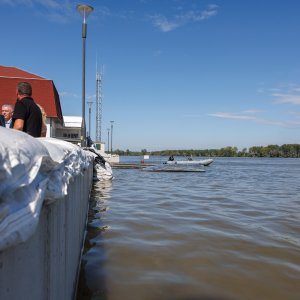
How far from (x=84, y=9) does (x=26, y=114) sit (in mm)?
11163

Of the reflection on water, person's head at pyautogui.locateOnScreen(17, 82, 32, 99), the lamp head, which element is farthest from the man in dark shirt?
the lamp head

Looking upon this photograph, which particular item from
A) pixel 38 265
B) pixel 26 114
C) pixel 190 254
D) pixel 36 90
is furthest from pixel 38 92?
pixel 38 265

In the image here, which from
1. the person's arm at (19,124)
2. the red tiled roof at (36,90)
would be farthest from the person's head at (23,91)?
the red tiled roof at (36,90)

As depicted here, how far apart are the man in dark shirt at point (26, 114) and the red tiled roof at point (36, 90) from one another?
22276mm

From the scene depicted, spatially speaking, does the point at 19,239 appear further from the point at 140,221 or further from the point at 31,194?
the point at 140,221

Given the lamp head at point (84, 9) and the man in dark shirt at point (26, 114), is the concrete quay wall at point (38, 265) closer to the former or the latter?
the man in dark shirt at point (26, 114)

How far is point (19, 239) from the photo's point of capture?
1178mm

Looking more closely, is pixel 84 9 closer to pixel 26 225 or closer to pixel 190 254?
pixel 190 254

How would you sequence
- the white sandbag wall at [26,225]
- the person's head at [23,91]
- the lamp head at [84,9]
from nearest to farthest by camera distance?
the white sandbag wall at [26,225] < the person's head at [23,91] < the lamp head at [84,9]

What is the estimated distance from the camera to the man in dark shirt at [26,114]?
5.55 meters

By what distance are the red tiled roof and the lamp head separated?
42.6 feet

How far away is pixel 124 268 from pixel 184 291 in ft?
3.94

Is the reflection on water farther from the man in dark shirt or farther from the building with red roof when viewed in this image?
the building with red roof

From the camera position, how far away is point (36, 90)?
2847 centimetres
